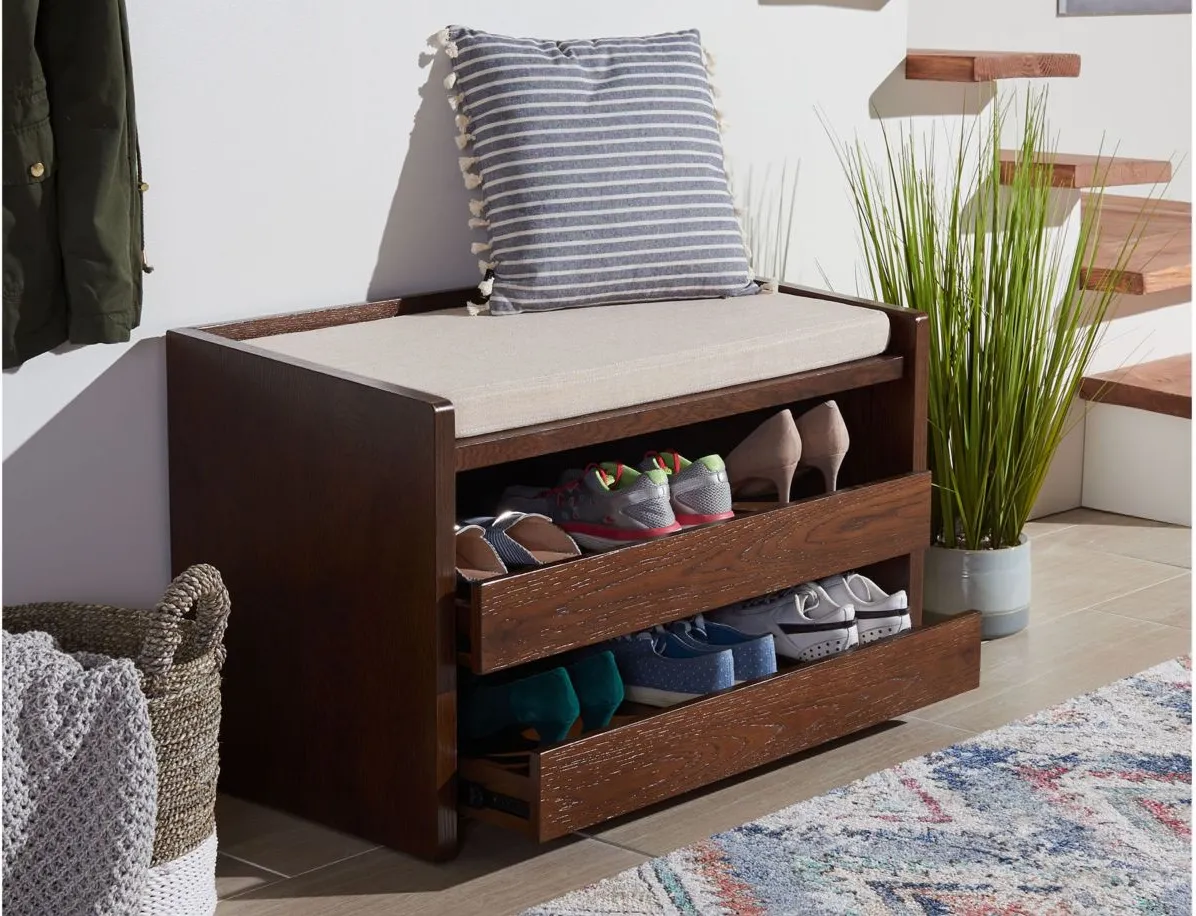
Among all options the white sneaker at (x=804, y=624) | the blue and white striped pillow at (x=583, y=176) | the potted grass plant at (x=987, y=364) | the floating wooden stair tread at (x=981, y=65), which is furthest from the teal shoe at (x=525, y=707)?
the floating wooden stair tread at (x=981, y=65)

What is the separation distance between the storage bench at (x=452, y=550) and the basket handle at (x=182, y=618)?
20 cm

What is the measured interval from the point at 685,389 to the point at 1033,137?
0.87 metres

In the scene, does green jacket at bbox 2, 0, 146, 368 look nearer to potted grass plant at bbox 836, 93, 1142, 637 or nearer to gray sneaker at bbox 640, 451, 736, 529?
gray sneaker at bbox 640, 451, 736, 529

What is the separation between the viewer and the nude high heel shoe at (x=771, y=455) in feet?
7.52

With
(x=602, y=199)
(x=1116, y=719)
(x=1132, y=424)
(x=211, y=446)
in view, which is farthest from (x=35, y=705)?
(x=1132, y=424)

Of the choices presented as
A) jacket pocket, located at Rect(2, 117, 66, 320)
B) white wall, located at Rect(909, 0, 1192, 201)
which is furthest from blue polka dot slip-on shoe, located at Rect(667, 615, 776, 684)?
white wall, located at Rect(909, 0, 1192, 201)

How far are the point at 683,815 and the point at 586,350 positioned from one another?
23.2 inches

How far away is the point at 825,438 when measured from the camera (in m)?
2.34

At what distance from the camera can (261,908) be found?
1.87 metres

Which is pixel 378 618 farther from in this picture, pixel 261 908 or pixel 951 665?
pixel 951 665

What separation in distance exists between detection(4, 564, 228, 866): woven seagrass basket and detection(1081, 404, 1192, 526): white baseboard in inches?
88.4

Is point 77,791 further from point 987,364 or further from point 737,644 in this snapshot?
point 987,364

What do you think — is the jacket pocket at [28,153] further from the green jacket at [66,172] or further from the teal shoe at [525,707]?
the teal shoe at [525,707]

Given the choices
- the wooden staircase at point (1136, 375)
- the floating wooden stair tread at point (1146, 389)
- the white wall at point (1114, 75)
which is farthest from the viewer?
the white wall at point (1114, 75)
